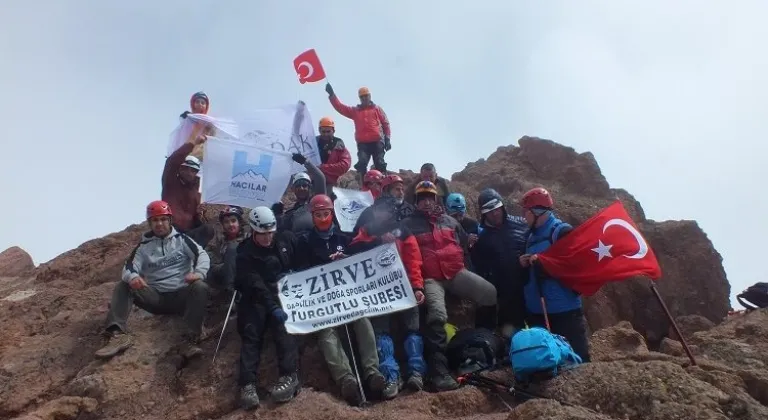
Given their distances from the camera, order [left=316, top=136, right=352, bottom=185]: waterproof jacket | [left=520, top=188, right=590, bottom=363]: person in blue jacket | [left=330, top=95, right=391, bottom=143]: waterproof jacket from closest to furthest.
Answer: [left=520, top=188, right=590, bottom=363]: person in blue jacket, [left=316, top=136, right=352, bottom=185]: waterproof jacket, [left=330, top=95, right=391, bottom=143]: waterproof jacket

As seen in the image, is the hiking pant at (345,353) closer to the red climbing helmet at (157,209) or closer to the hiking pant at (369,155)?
the red climbing helmet at (157,209)

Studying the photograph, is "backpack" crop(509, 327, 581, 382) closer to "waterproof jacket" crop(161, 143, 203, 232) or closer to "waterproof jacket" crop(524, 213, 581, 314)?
"waterproof jacket" crop(524, 213, 581, 314)

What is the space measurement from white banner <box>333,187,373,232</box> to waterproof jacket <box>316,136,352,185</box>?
2.98 ft

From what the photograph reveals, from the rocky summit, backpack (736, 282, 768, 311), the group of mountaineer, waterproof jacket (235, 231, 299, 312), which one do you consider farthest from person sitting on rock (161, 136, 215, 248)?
backpack (736, 282, 768, 311)

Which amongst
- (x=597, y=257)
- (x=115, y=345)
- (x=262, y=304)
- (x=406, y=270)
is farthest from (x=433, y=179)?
(x=115, y=345)

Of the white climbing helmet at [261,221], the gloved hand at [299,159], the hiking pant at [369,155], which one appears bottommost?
the white climbing helmet at [261,221]

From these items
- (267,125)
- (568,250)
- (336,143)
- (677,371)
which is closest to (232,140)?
(267,125)

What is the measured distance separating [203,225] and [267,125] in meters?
3.25

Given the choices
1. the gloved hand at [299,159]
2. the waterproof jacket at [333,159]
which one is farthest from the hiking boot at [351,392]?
the waterproof jacket at [333,159]

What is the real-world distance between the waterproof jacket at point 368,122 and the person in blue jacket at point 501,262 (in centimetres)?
464

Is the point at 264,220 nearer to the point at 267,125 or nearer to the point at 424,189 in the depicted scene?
the point at 424,189

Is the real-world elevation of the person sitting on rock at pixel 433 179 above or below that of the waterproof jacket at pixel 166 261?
above

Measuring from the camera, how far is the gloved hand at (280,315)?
8.35m

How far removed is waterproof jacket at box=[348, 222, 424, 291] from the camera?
29.4ft
